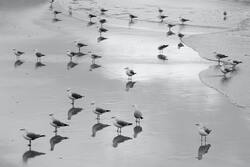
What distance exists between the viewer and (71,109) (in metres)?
18.3

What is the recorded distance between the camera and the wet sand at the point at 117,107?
48.0 ft

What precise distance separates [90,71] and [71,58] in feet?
6.66

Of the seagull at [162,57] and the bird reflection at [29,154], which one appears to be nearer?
the bird reflection at [29,154]

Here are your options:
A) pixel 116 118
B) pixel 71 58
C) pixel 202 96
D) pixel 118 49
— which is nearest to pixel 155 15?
pixel 118 49

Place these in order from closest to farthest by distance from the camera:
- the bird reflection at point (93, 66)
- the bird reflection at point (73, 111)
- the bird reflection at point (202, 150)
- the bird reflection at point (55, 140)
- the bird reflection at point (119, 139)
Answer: the bird reflection at point (202, 150)
the bird reflection at point (55, 140)
the bird reflection at point (119, 139)
the bird reflection at point (73, 111)
the bird reflection at point (93, 66)

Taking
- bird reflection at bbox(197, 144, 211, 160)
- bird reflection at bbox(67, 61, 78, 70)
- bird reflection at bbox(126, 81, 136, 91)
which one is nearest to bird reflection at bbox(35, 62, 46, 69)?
bird reflection at bbox(67, 61, 78, 70)

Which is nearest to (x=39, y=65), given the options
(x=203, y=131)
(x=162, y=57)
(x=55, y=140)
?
(x=162, y=57)

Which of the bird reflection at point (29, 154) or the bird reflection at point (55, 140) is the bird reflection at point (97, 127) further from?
the bird reflection at point (29, 154)

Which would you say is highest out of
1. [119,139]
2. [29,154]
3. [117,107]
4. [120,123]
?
[120,123]

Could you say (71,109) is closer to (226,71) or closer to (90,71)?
(90,71)

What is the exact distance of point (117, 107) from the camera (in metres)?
18.6

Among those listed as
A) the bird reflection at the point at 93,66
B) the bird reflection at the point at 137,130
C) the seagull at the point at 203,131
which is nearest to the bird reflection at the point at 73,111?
the bird reflection at the point at 137,130

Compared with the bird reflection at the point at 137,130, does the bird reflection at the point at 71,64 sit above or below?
above

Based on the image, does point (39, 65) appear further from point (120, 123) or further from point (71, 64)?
point (120, 123)
